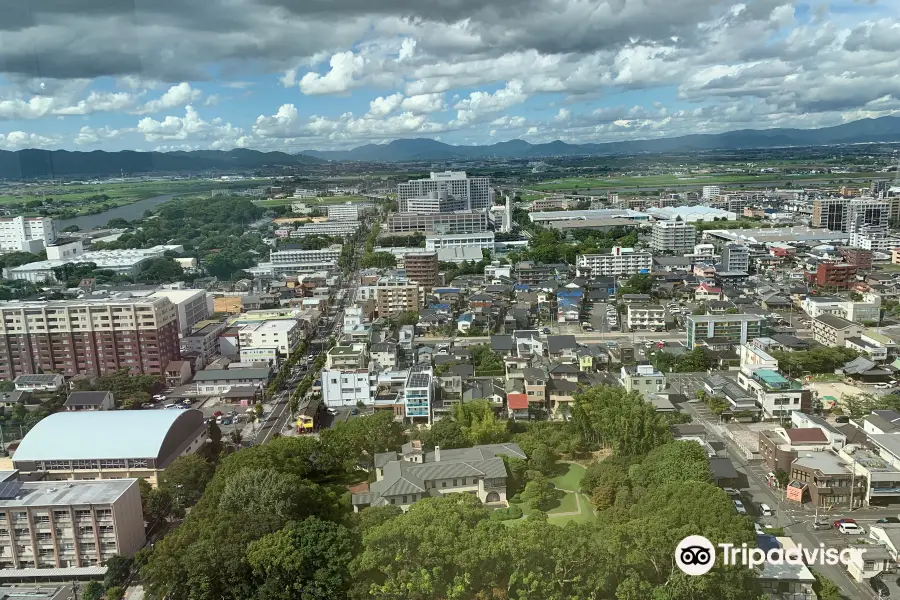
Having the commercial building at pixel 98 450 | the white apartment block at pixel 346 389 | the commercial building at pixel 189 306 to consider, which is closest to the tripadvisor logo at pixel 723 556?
the commercial building at pixel 98 450

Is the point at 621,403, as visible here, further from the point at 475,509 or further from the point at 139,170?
the point at 139,170

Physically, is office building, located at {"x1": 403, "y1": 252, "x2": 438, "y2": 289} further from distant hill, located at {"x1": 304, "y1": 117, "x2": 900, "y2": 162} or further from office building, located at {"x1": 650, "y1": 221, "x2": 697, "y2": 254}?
distant hill, located at {"x1": 304, "y1": 117, "x2": 900, "y2": 162}

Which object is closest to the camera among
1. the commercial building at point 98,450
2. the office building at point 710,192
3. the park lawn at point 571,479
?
the park lawn at point 571,479

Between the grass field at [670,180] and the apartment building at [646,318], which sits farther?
the grass field at [670,180]

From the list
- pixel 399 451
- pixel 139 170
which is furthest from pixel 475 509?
pixel 139 170

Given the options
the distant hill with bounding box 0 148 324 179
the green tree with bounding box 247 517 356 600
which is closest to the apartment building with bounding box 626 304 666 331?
the green tree with bounding box 247 517 356 600

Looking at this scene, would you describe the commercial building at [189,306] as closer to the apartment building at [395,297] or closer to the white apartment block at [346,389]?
the apartment building at [395,297]

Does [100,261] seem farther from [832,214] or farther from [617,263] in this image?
[832,214]
